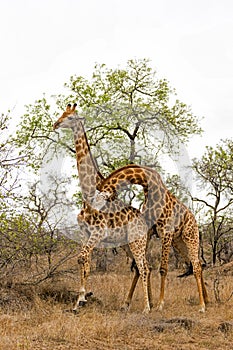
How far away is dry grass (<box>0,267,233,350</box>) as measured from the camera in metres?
6.82

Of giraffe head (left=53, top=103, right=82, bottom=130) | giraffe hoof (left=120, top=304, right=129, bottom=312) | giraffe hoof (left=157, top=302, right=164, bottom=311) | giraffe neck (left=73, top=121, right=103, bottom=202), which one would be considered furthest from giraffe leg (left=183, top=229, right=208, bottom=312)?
giraffe head (left=53, top=103, right=82, bottom=130)

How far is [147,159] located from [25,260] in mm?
9289

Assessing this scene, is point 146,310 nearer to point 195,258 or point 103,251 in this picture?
point 195,258

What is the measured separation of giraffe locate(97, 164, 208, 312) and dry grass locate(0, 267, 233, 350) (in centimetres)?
82

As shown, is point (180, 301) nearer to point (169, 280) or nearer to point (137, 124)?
point (169, 280)

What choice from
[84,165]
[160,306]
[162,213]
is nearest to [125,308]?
[160,306]

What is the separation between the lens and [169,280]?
48.5 feet

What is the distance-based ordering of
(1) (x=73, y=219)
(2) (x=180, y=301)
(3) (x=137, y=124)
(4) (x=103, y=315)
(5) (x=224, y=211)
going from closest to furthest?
(4) (x=103, y=315)
(2) (x=180, y=301)
(1) (x=73, y=219)
(3) (x=137, y=124)
(5) (x=224, y=211)

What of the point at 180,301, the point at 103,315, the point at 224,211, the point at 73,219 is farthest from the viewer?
the point at 224,211

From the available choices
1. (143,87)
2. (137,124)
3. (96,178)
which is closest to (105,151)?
(137,124)

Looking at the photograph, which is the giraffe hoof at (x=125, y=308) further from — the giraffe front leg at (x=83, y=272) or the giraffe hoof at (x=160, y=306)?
the giraffe front leg at (x=83, y=272)

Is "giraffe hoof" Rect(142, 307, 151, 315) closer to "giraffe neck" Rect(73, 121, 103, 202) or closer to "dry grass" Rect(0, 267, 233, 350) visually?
"dry grass" Rect(0, 267, 233, 350)

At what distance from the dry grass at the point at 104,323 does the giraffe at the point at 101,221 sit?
2.62ft

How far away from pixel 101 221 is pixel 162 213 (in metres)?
1.69
